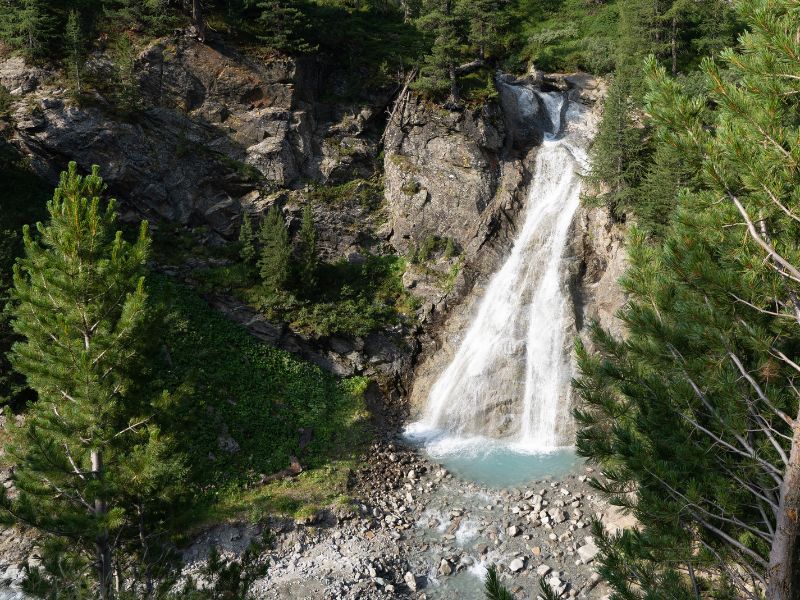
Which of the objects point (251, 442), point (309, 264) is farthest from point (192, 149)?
point (251, 442)

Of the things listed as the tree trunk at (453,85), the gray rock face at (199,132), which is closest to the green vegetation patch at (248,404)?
the gray rock face at (199,132)

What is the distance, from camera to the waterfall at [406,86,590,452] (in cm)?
2039

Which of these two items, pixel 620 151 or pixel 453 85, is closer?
pixel 620 151

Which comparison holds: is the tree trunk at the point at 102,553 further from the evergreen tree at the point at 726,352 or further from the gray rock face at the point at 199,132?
the gray rock face at the point at 199,132

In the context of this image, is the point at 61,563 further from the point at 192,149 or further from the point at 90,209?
the point at 192,149

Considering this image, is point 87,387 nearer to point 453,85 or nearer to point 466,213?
point 466,213

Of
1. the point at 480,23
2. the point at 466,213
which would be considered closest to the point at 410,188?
the point at 466,213

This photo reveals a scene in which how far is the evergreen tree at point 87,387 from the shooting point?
7.36 m

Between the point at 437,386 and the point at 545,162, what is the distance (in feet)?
53.4

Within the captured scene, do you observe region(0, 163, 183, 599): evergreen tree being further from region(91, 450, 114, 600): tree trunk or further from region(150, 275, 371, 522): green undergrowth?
region(150, 275, 371, 522): green undergrowth

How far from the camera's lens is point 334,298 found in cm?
2400

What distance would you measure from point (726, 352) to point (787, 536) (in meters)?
1.74

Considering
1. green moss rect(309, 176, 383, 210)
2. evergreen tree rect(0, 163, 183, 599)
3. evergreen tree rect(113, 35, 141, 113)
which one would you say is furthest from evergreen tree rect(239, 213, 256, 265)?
evergreen tree rect(0, 163, 183, 599)

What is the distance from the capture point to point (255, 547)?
7.19 m
